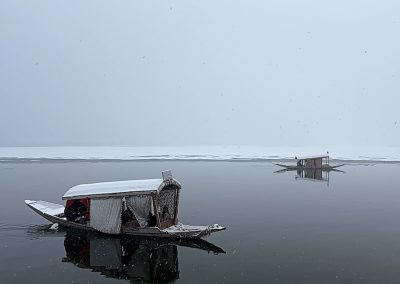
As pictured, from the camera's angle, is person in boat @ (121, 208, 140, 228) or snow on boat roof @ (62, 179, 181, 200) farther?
person in boat @ (121, 208, 140, 228)

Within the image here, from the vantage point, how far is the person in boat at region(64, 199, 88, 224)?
2734 cm

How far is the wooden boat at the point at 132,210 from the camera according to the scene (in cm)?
2459

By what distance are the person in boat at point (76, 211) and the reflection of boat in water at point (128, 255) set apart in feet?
3.89

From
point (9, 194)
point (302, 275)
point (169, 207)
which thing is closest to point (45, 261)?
point (169, 207)

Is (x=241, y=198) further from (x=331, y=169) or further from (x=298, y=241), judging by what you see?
(x=331, y=169)

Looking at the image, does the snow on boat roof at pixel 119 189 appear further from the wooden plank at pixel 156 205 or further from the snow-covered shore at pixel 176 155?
the snow-covered shore at pixel 176 155

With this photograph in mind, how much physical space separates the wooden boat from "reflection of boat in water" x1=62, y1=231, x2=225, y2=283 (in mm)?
592

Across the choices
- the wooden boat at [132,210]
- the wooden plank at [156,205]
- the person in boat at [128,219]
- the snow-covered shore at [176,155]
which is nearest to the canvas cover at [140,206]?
the wooden boat at [132,210]

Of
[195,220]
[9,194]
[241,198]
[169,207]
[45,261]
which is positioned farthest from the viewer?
[9,194]

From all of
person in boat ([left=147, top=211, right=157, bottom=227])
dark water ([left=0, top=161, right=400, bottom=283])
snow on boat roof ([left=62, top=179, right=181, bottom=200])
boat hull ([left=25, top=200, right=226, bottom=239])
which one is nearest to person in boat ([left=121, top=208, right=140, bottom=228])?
boat hull ([left=25, top=200, right=226, bottom=239])

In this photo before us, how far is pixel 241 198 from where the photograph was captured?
42.6m

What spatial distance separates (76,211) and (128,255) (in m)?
7.36

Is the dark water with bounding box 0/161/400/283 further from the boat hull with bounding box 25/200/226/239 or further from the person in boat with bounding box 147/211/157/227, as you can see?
the person in boat with bounding box 147/211/157/227

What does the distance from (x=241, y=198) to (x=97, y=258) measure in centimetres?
2349
